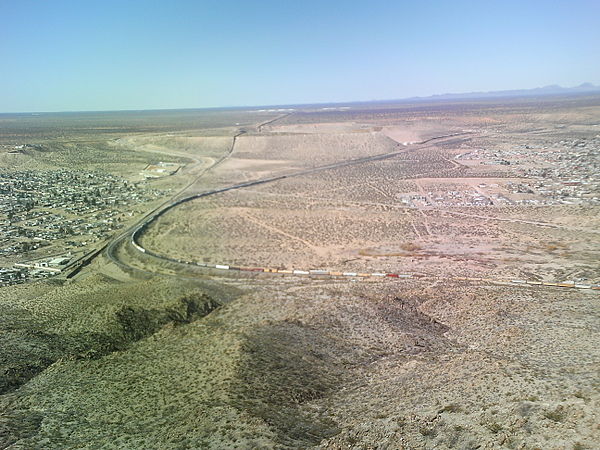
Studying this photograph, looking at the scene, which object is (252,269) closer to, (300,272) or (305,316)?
(300,272)

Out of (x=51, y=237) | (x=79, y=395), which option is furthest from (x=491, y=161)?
(x=79, y=395)

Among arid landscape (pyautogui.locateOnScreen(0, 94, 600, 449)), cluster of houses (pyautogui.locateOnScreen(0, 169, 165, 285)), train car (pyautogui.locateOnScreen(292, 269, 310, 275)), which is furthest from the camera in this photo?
cluster of houses (pyautogui.locateOnScreen(0, 169, 165, 285))

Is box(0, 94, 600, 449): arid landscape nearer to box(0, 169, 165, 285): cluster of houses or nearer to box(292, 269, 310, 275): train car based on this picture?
box(292, 269, 310, 275): train car

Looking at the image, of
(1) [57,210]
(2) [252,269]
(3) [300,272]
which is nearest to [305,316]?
(3) [300,272]

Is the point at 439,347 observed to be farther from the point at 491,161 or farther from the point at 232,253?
the point at 491,161

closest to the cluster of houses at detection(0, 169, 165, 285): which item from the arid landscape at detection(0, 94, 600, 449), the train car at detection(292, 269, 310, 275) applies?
the arid landscape at detection(0, 94, 600, 449)

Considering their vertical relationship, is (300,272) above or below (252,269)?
below

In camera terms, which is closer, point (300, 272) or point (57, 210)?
point (300, 272)

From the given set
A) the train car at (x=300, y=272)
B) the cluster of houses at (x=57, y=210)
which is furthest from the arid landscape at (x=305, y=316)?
the cluster of houses at (x=57, y=210)

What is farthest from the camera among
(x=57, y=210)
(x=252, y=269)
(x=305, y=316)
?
(x=57, y=210)
